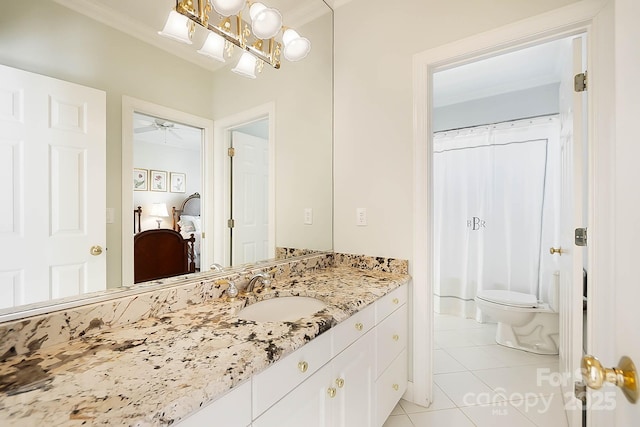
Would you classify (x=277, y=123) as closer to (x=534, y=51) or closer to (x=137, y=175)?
(x=137, y=175)

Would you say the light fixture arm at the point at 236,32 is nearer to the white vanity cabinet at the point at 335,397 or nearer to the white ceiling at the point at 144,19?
the white ceiling at the point at 144,19

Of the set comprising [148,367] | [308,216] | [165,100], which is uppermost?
[165,100]

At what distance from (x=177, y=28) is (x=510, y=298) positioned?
3121 mm

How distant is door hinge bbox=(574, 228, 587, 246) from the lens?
1.30 meters

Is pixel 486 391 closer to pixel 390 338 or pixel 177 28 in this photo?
pixel 390 338

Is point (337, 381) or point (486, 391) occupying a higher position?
point (337, 381)

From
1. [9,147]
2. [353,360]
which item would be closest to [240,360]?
[353,360]

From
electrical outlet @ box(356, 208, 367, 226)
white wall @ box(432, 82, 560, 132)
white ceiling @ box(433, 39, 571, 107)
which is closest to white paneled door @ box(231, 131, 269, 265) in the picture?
electrical outlet @ box(356, 208, 367, 226)

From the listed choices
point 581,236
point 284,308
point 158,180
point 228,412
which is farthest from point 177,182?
point 581,236

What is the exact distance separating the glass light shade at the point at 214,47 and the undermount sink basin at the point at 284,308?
1133mm

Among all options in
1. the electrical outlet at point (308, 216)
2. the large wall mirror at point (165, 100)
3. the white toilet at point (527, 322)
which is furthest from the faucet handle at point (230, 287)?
the white toilet at point (527, 322)

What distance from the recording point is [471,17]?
1.47m

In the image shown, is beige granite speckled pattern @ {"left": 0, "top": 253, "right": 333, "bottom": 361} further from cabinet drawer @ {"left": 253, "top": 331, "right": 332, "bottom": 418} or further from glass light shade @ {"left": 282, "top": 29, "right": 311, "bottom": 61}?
glass light shade @ {"left": 282, "top": 29, "right": 311, "bottom": 61}

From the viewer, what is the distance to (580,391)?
1.32 m
